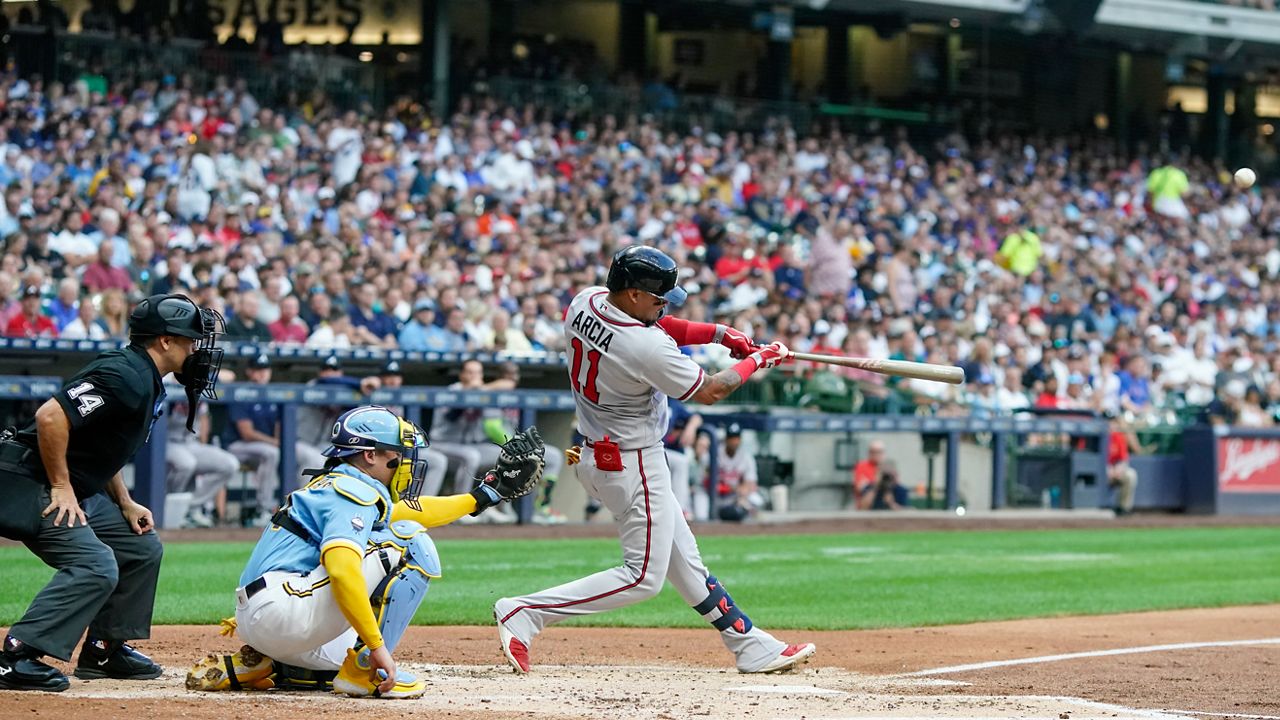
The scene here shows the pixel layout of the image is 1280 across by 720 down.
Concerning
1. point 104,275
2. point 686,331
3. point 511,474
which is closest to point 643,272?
point 686,331

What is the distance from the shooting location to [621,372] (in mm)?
6434

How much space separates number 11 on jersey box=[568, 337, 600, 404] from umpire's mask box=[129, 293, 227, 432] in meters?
1.36

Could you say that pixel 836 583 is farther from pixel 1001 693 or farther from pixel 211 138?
pixel 211 138

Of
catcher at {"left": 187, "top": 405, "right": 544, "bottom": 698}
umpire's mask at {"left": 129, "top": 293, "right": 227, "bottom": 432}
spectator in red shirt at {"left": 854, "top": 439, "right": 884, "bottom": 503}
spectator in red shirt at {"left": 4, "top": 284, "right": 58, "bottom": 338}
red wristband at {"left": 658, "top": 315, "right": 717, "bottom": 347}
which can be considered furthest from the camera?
spectator in red shirt at {"left": 854, "top": 439, "right": 884, "bottom": 503}

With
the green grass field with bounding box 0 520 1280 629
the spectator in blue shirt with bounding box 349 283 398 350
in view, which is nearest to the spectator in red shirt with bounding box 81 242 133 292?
the spectator in blue shirt with bounding box 349 283 398 350

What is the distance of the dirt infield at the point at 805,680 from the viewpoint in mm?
5535

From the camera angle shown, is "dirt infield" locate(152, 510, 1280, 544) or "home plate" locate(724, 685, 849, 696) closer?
"home plate" locate(724, 685, 849, 696)

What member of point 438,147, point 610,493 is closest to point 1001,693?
point 610,493

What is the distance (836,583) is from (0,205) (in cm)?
907

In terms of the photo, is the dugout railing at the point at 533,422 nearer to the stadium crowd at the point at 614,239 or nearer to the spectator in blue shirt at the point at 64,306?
the stadium crowd at the point at 614,239

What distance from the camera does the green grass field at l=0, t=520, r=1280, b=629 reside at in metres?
9.30

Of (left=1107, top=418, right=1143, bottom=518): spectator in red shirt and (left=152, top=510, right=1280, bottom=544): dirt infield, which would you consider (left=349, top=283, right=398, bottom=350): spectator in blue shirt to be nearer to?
(left=152, top=510, right=1280, bottom=544): dirt infield

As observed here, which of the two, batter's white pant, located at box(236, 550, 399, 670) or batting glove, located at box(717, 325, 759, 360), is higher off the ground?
batting glove, located at box(717, 325, 759, 360)

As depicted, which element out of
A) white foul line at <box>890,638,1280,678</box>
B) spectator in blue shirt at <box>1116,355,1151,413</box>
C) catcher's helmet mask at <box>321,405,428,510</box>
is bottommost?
white foul line at <box>890,638,1280,678</box>
